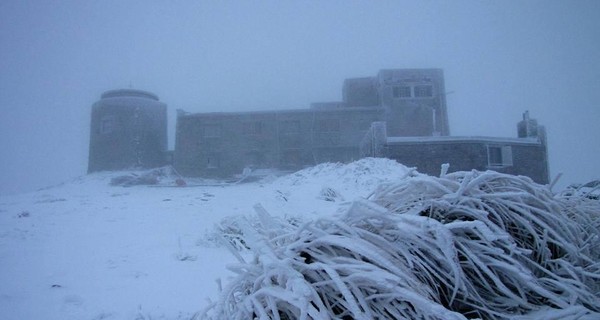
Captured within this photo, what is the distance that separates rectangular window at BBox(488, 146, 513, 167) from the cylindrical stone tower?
2429cm

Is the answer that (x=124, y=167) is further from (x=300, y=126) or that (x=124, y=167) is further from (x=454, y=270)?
(x=454, y=270)

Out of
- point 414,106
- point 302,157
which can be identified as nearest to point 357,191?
point 302,157

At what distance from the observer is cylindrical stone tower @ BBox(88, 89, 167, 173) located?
28000 millimetres

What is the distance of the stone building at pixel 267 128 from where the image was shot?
2678cm

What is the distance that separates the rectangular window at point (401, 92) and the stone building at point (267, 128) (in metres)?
0.08

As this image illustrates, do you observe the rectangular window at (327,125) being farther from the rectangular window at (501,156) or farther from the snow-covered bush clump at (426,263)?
the snow-covered bush clump at (426,263)

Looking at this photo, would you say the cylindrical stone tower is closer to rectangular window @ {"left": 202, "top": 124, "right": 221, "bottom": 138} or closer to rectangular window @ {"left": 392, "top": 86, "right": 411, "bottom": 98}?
rectangular window @ {"left": 202, "top": 124, "right": 221, "bottom": 138}

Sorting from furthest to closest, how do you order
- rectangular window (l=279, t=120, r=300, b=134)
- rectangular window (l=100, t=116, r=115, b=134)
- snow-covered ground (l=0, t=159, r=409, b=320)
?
rectangular window (l=100, t=116, r=115, b=134), rectangular window (l=279, t=120, r=300, b=134), snow-covered ground (l=0, t=159, r=409, b=320)

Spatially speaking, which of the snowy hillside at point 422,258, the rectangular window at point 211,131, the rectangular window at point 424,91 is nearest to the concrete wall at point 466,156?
the rectangular window at point 424,91

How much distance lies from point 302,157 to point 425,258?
83.6 ft

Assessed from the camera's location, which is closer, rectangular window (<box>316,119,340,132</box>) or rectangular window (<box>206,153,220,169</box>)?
Result: rectangular window (<box>316,119,340,132</box>)

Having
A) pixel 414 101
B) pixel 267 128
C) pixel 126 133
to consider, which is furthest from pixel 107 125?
pixel 414 101

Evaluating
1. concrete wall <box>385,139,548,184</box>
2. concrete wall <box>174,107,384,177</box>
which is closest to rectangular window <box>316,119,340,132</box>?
concrete wall <box>174,107,384,177</box>

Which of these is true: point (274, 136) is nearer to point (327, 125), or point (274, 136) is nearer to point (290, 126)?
point (290, 126)
